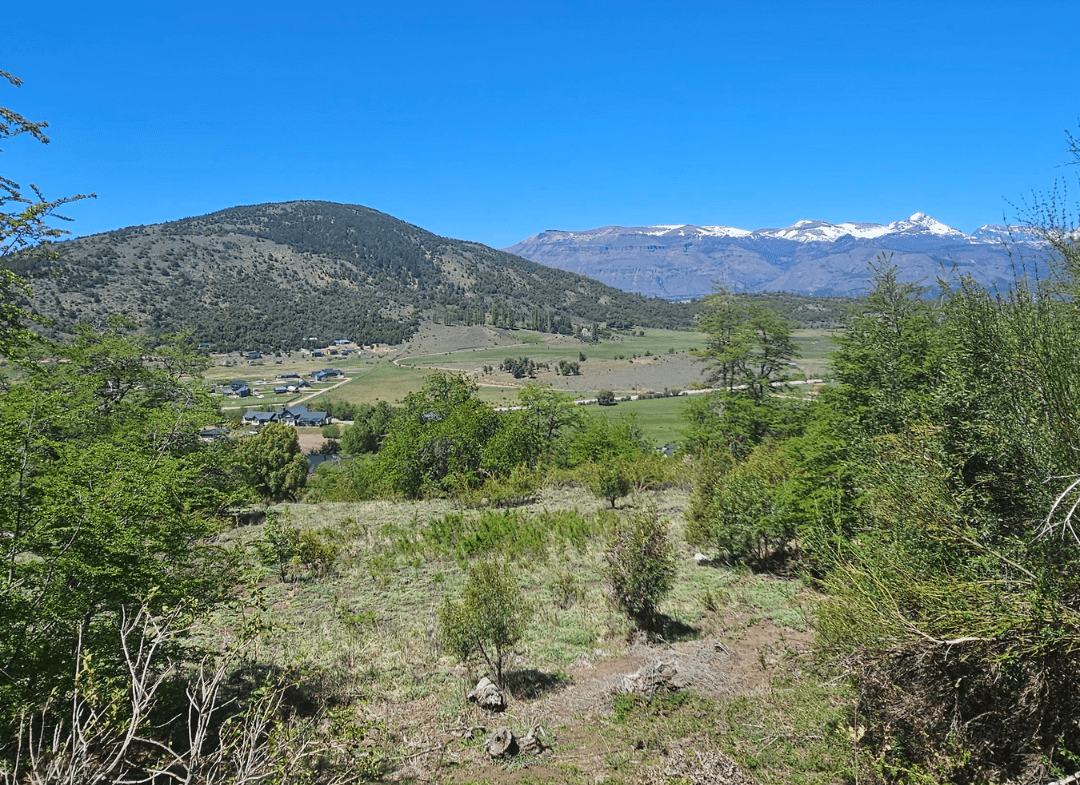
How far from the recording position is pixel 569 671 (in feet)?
34.4

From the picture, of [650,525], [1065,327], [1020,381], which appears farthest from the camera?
[650,525]

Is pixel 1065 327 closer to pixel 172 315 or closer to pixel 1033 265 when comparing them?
pixel 1033 265

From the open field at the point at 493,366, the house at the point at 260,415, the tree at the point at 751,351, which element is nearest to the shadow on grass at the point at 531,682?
the tree at the point at 751,351

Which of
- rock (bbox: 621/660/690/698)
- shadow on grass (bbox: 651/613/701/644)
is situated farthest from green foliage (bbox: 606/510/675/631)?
rock (bbox: 621/660/690/698)

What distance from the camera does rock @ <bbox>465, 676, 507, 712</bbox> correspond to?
9.05 meters

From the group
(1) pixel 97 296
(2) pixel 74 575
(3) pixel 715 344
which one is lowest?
(2) pixel 74 575

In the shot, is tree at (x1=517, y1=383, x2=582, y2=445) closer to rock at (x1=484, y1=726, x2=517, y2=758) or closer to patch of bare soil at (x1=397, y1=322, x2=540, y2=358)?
rock at (x1=484, y1=726, x2=517, y2=758)

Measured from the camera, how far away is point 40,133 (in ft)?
24.0

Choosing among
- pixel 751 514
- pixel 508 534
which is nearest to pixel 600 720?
pixel 751 514

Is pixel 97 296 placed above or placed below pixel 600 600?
above

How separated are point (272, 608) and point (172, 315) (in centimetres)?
13147

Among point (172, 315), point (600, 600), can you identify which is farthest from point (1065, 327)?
point (172, 315)

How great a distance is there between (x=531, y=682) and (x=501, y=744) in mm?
2307

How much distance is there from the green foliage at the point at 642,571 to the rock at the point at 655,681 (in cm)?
238
